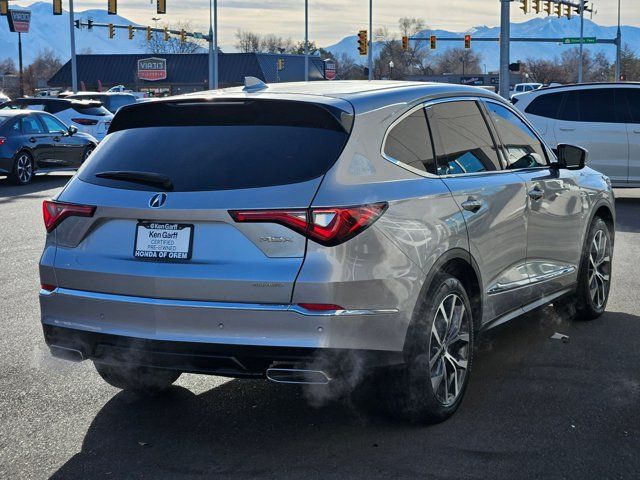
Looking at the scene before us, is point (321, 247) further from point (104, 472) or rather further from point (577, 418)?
point (577, 418)

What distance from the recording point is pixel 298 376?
434 cm

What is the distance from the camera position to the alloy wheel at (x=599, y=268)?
287 inches

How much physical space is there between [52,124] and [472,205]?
17590mm

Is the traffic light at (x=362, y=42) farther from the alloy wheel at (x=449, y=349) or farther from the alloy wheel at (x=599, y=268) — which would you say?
the alloy wheel at (x=449, y=349)

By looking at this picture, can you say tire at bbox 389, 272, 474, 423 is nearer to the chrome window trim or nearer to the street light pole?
the chrome window trim

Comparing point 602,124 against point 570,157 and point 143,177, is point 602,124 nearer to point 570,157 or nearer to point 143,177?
point 570,157

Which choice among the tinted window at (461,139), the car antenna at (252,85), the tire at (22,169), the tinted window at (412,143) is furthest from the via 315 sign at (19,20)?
the tinted window at (412,143)

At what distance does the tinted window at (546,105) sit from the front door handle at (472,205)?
39.0 ft

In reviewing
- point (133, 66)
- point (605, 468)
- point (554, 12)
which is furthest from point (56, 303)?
point (133, 66)

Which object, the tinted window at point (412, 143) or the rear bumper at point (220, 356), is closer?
the rear bumper at point (220, 356)

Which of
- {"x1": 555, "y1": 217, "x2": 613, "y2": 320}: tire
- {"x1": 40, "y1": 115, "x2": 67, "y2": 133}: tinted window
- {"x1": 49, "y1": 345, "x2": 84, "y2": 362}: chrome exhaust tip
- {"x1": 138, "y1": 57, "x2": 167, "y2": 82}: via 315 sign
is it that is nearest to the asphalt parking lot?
{"x1": 49, "y1": 345, "x2": 84, "y2": 362}: chrome exhaust tip

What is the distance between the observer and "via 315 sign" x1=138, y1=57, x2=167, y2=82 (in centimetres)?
9725

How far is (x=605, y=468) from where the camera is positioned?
439 centimetres

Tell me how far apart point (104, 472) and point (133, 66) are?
328ft
